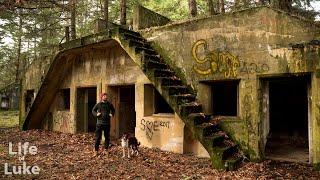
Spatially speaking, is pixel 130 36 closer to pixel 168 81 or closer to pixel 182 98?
pixel 168 81

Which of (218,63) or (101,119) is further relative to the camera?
(101,119)

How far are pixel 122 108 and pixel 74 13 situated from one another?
9.57 metres

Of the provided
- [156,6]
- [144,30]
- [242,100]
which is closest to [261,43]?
[242,100]

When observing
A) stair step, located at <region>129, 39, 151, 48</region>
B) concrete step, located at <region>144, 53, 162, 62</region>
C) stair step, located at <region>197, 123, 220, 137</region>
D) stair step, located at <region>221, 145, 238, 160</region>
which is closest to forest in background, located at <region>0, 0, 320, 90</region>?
stair step, located at <region>129, 39, 151, 48</region>

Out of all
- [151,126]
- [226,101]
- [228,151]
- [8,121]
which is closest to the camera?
[228,151]

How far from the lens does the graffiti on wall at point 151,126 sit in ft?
35.7

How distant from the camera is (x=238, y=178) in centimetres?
732

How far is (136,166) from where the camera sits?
864cm

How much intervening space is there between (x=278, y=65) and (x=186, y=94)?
288 cm

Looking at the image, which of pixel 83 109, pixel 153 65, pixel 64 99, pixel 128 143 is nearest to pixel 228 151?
pixel 128 143

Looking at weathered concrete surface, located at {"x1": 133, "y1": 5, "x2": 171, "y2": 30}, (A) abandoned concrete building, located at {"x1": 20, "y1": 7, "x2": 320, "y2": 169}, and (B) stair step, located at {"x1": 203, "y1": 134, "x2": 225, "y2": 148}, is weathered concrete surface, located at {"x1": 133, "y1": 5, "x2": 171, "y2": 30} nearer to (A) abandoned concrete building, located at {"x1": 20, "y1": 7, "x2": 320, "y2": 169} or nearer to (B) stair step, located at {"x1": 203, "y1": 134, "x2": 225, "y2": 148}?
(A) abandoned concrete building, located at {"x1": 20, "y1": 7, "x2": 320, "y2": 169}

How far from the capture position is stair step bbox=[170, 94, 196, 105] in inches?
361

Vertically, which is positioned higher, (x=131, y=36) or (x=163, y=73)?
(x=131, y=36)

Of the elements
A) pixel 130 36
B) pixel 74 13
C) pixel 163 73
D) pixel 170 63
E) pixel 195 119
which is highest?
pixel 74 13
